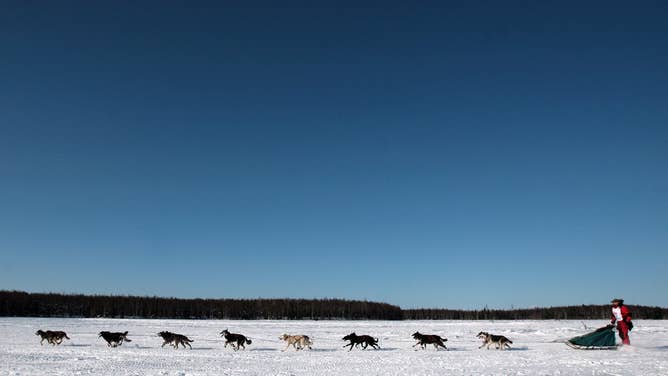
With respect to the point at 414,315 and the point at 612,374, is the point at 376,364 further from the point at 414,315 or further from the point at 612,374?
the point at 414,315

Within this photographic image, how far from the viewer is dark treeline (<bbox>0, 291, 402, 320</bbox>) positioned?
77.2 meters

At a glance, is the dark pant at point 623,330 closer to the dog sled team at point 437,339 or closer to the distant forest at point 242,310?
the dog sled team at point 437,339

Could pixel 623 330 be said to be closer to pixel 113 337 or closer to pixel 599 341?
pixel 599 341

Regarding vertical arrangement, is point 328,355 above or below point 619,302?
below

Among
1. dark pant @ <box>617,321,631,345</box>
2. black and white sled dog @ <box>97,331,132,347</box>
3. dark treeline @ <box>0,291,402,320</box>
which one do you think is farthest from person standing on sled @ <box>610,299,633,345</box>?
dark treeline @ <box>0,291,402,320</box>

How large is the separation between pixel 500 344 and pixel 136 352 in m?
14.9

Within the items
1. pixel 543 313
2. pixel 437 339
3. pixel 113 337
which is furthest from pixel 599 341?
pixel 543 313

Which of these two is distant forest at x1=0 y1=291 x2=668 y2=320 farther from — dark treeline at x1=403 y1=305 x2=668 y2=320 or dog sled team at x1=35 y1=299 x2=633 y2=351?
dog sled team at x1=35 y1=299 x2=633 y2=351

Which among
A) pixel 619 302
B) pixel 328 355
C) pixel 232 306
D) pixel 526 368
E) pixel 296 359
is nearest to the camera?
pixel 526 368

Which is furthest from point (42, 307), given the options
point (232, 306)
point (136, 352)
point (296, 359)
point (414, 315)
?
point (296, 359)

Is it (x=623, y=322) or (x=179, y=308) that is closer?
(x=623, y=322)

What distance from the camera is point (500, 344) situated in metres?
22.8

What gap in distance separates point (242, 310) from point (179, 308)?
9.77 m

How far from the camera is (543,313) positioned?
8162 centimetres
